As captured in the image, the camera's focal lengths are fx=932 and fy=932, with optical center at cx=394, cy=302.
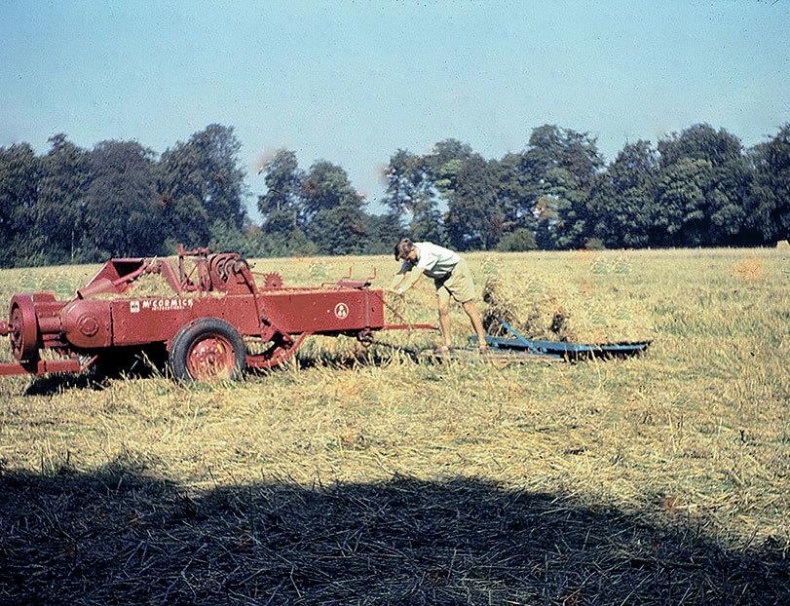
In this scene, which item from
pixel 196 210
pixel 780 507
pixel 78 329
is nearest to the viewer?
pixel 780 507

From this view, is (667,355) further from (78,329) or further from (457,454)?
(78,329)

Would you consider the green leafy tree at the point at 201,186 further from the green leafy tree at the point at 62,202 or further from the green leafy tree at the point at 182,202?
the green leafy tree at the point at 62,202

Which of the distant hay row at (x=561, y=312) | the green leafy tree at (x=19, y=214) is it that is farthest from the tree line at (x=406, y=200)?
the distant hay row at (x=561, y=312)

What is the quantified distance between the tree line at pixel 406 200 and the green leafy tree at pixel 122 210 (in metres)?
0.07

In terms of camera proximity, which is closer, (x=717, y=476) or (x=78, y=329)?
(x=717, y=476)

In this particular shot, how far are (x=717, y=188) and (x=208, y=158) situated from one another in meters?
35.2

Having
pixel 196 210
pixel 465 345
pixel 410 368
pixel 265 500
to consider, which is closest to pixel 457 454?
pixel 265 500

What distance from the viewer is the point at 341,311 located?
9.91 metres

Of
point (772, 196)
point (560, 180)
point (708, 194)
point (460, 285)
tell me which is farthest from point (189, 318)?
point (560, 180)

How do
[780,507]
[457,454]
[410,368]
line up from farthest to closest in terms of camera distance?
[410,368] < [457,454] < [780,507]

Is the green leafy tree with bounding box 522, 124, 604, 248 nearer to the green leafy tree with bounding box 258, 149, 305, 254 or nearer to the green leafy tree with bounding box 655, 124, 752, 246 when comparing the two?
the green leafy tree with bounding box 655, 124, 752, 246

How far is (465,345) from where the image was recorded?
37.9 feet

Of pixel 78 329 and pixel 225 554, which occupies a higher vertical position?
pixel 78 329

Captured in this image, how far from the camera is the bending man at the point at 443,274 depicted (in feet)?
36.0
